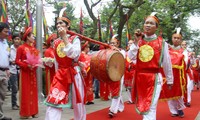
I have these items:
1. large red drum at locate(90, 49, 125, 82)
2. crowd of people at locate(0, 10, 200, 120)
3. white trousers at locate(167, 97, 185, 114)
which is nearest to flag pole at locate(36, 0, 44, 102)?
crowd of people at locate(0, 10, 200, 120)

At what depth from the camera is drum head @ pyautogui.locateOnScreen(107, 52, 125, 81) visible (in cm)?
443

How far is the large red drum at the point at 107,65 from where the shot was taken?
440 cm

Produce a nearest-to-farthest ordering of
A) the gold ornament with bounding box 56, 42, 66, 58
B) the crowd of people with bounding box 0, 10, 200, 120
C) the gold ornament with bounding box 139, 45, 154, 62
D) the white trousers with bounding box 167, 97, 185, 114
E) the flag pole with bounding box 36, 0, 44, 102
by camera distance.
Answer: the crowd of people with bounding box 0, 10, 200, 120 < the gold ornament with bounding box 56, 42, 66, 58 < the gold ornament with bounding box 139, 45, 154, 62 < the white trousers with bounding box 167, 97, 185, 114 < the flag pole with bounding box 36, 0, 44, 102

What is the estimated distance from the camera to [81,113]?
4480 mm

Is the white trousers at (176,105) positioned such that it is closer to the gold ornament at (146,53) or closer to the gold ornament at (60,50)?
the gold ornament at (146,53)

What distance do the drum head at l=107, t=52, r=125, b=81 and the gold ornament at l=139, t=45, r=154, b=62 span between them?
0.31m

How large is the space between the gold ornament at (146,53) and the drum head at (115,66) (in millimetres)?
308

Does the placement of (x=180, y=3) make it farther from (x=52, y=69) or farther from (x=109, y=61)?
(x=109, y=61)

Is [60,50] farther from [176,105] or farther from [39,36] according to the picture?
[39,36]

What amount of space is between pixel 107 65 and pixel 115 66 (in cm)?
24

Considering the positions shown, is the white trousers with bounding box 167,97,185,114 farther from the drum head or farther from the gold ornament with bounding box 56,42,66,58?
A: the gold ornament with bounding box 56,42,66,58

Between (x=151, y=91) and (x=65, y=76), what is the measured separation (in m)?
1.30

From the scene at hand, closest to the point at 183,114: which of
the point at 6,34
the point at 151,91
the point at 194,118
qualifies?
the point at 194,118

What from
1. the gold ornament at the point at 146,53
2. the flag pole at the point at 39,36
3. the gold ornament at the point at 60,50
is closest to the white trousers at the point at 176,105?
the gold ornament at the point at 146,53
